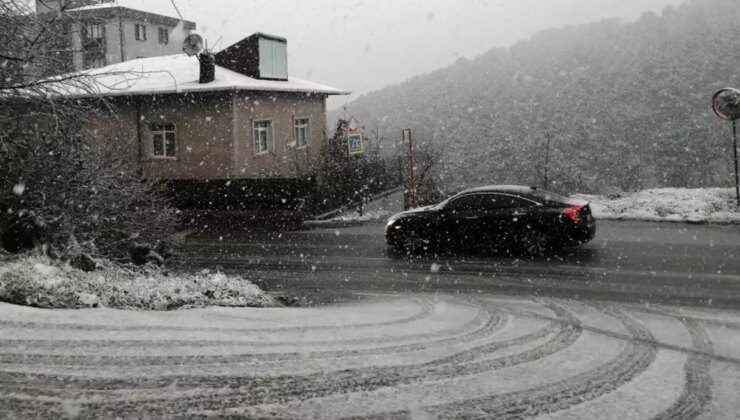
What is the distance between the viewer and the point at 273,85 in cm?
2580

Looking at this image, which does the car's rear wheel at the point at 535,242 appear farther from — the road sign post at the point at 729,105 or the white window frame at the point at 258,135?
the white window frame at the point at 258,135

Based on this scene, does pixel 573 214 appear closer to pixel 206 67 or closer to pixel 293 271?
pixel 293 271

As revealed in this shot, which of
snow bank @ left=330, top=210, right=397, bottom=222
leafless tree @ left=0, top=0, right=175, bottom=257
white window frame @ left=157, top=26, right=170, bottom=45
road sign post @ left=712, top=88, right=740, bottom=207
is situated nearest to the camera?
leafless tree @ left=0, top=0, right=175, bottom=257

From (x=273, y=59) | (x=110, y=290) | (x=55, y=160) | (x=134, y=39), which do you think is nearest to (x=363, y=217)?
(x=273, y=59)

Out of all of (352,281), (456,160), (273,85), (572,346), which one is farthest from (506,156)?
(572,346)

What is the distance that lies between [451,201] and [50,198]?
817 centimetres

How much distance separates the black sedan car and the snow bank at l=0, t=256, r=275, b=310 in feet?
17.2

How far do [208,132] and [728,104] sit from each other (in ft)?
60.1

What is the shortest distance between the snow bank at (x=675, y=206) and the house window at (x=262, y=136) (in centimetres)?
1367

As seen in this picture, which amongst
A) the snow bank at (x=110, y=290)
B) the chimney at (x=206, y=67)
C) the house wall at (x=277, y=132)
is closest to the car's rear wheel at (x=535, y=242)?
the snow bank at (x=110, y=290)

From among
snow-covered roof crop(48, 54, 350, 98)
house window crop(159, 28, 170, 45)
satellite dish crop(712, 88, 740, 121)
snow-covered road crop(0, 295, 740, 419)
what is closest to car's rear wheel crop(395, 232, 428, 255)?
snow-covered road crop(0, 295, 740, 419)

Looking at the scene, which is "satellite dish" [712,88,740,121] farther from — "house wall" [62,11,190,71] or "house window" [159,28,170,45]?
"house window" [159,28,170,45]

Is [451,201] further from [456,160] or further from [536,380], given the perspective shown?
[456,160]

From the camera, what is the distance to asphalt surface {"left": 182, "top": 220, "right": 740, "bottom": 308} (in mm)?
9633
